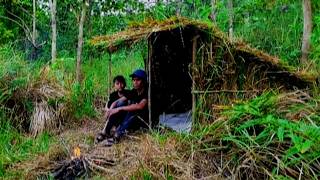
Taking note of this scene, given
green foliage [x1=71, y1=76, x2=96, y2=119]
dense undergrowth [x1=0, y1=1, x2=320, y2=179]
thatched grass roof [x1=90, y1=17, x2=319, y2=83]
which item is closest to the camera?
dense undergrowth [x1=0, y1=1, x2=320, y2=179]

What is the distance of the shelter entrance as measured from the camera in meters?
7.65

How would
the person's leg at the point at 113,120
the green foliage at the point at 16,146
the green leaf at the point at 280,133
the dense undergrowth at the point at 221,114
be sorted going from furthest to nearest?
the person's leg at the point at 113,120 < the green foliage at the point at 16,146 < the dense undergrowth at the point at 221,114 < the green leaf at the point at 280,133

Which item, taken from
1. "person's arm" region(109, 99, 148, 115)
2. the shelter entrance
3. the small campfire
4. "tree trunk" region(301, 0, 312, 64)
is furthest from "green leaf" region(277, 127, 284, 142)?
"tree trunk" region(301, 0, 312, 64)

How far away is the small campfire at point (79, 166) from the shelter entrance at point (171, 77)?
1.73 m

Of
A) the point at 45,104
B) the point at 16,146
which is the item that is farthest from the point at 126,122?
the point at 45,104

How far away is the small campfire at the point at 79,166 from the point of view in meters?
5.79

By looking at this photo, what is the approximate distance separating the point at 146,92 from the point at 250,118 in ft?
7.24

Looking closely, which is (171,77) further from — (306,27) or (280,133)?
(280,133)

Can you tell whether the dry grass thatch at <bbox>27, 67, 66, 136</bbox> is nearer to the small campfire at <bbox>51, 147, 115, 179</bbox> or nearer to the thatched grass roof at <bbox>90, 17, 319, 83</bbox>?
the small campfire at <bbox>51, 147, 115, 179</bbox>

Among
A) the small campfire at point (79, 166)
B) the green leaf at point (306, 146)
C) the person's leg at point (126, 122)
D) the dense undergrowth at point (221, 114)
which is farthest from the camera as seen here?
the person's leg at point (126, 122)

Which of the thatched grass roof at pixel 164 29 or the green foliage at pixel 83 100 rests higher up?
the thatched grass roof at pixel 164 29

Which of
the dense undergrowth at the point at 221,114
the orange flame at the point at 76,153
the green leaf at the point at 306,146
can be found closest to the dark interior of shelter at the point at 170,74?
the dense undergrowth at the point at 221,114

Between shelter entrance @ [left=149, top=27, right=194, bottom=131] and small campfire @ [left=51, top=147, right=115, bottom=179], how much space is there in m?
1.73

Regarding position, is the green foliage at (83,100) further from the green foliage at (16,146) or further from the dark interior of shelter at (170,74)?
the dark interior of shelter at (170,74)
